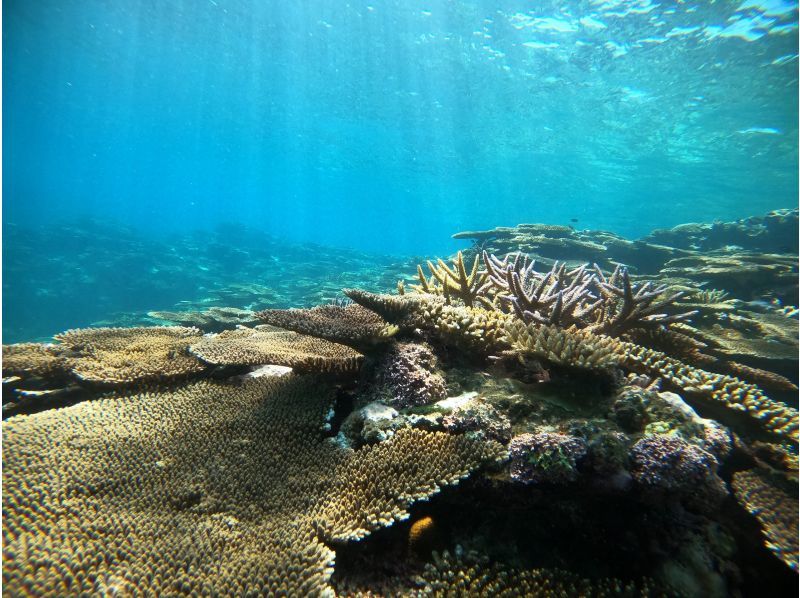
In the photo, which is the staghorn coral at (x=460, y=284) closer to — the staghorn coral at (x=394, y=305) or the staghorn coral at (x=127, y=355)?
the staghorn coral at (x=394, y=305)

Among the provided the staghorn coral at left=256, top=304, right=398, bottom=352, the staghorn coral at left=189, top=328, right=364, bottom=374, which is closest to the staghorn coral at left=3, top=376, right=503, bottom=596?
the staghorn coral at left=189, top=328, right=364, bottom=374

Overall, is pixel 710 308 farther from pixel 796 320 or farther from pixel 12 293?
→ pixel 12 293

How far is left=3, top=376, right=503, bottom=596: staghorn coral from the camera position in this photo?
188cm

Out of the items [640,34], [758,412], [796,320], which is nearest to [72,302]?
[758,412]

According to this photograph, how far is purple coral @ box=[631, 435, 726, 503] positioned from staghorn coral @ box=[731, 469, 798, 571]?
376 millimetres

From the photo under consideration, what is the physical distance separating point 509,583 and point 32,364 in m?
4.97

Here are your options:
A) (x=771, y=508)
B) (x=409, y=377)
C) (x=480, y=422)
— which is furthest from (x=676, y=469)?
(x=409, y=377)

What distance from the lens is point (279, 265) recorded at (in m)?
29.7

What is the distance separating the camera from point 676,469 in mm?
2145

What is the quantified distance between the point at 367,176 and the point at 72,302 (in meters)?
73.0

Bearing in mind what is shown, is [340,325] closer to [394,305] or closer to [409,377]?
[394,305]

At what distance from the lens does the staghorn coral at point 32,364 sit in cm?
371

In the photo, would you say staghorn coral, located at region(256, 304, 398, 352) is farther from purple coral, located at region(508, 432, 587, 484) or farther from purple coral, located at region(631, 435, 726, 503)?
purple coral, located at region(631, 435, 726, 503)

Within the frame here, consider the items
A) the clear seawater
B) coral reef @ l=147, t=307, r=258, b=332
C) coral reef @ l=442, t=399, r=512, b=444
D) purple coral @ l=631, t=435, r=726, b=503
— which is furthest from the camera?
Result: the clear seawater
